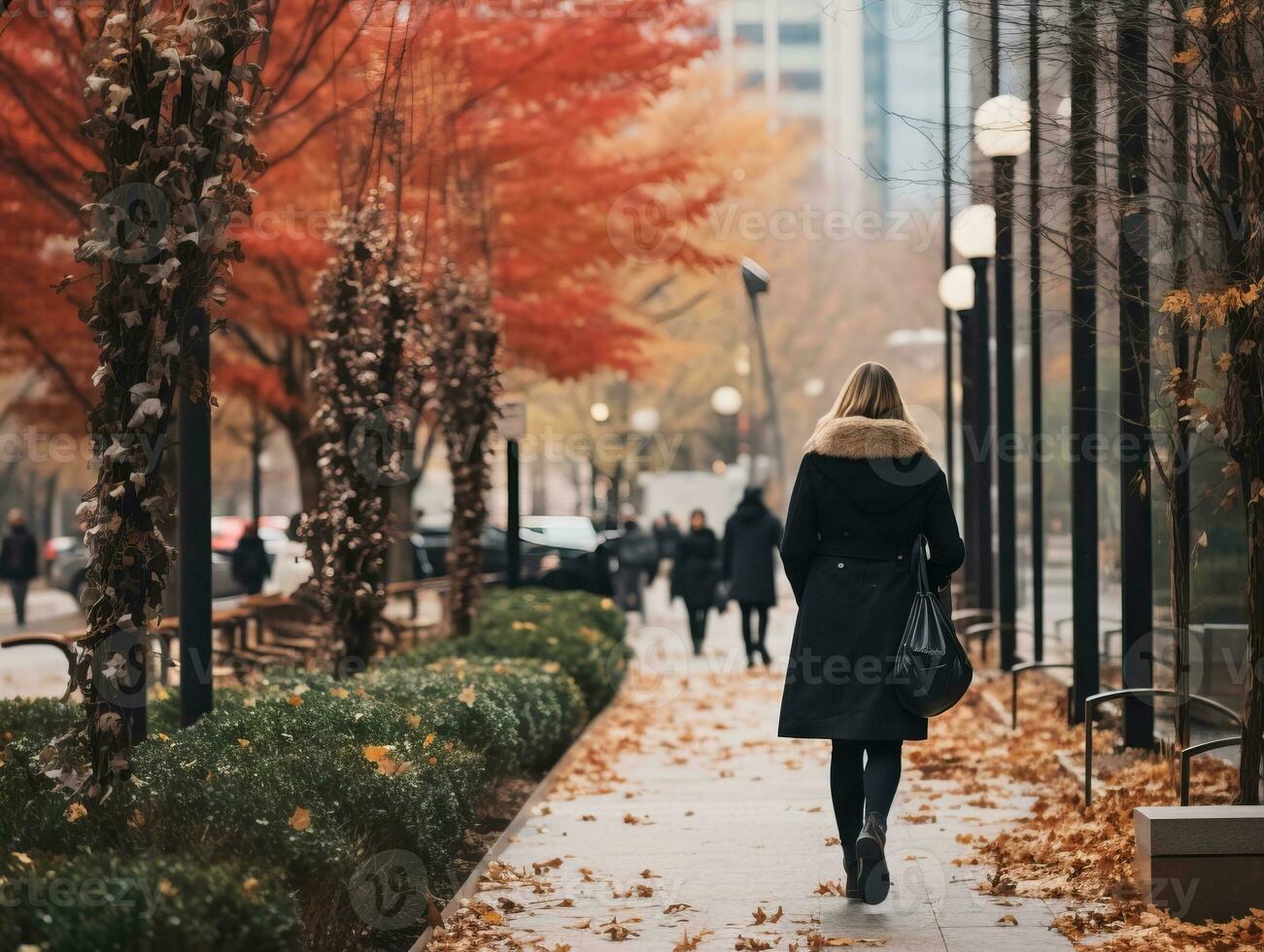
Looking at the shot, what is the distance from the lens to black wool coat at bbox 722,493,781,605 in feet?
53.0

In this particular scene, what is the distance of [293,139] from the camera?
14.8 meters

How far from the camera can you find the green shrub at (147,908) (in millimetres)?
3674

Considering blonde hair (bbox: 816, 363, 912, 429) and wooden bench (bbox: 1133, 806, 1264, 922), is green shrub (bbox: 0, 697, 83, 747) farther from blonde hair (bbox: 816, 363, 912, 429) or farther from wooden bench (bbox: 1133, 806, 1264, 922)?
wooden bench (bbox: 1133, 806, 1264, 922)

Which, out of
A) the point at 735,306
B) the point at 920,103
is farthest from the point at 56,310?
the point at 920,103

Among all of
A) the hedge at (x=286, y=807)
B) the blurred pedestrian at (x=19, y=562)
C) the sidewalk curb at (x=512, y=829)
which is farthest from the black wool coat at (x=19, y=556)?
the hedge at (x=286, y=807)

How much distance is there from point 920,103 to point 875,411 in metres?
97.1

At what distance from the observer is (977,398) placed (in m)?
14.3

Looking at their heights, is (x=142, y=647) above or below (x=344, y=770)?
above

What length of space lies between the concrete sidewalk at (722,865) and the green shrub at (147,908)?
6.04 ft

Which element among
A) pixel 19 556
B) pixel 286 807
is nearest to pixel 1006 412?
pixel 286 807

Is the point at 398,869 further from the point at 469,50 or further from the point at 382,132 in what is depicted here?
the point at 469,50

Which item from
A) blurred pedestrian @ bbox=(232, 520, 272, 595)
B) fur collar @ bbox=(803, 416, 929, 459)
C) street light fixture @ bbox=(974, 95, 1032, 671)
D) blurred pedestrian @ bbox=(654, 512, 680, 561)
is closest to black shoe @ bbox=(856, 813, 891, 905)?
fur collar @ bbox=(803, 416, 929, 459)

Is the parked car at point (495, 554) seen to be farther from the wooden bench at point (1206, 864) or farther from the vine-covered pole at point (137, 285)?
the wooden bench at point (1206, 864)

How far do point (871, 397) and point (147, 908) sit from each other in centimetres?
348
